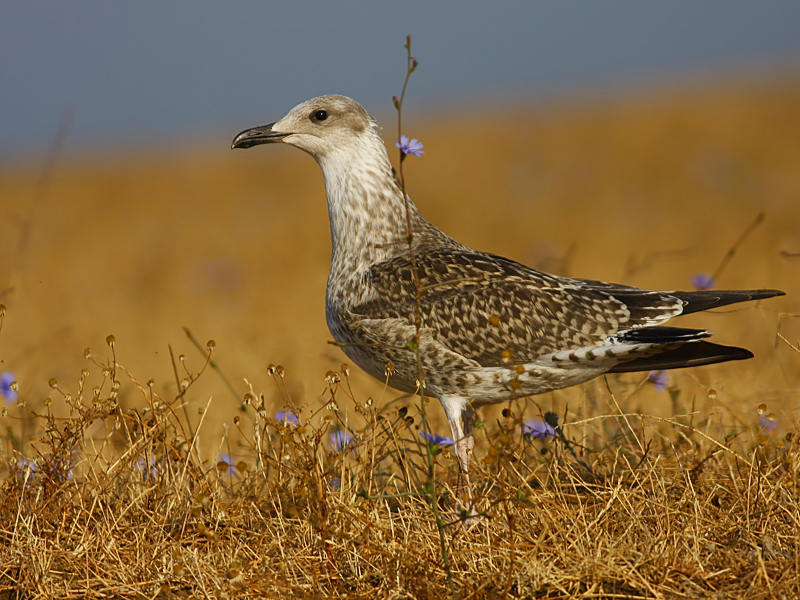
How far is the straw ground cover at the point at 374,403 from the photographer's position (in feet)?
11.3

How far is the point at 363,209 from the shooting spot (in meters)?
5.37

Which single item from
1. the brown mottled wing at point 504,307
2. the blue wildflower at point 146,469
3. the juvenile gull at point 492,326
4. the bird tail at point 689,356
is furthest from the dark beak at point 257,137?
the bird tail at point 689,356

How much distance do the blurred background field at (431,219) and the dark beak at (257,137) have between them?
5.30 ft

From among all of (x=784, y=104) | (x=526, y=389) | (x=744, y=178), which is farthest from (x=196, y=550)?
(x=784, y=104)

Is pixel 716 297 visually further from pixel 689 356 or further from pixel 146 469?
pixel 146 469

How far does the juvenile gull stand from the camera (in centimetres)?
454

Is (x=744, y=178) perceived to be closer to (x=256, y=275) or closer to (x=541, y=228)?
(x=541, y=228)

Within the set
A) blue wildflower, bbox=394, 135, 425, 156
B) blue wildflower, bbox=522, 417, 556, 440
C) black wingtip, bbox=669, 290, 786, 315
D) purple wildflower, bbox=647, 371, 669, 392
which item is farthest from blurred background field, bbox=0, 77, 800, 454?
blue wildflower, bbox=394, 135, 425, 156

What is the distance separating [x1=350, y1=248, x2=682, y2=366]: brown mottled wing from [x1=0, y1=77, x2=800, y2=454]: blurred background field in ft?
3.02

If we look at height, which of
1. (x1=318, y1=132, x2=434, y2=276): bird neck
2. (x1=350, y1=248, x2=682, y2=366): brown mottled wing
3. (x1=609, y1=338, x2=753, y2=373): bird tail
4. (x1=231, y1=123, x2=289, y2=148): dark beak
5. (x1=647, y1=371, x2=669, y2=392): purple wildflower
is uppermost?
(x1=231, y1=123, x2=289, y2=148): dark beak

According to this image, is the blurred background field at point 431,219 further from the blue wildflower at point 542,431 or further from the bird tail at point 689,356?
the blue wildflower at point 542,431

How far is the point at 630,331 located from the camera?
4629mm

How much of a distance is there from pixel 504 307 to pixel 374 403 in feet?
5.64

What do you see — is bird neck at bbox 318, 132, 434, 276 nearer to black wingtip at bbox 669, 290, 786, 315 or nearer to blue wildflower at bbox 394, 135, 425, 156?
blue wildflower at bbox 394, 135, 425, 156
